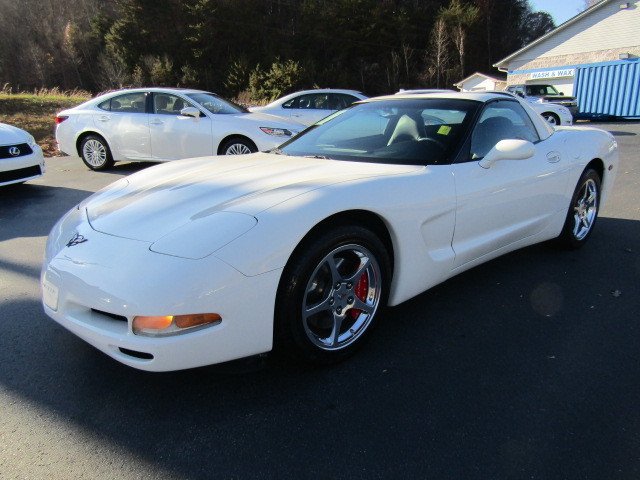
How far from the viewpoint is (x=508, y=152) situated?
2910mm

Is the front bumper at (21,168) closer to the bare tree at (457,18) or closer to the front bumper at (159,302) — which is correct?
the front bumper at (159,302)

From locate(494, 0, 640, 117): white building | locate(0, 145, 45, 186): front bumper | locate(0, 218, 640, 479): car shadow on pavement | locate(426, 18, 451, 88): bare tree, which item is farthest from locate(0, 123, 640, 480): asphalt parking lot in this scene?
locate(426, 18, 451, 88): bare tree

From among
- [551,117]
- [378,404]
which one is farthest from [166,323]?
[551,117]

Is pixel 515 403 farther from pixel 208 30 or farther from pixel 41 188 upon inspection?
pixel 208 30

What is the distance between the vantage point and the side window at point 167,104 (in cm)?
808

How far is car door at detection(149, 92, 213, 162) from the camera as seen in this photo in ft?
25.6

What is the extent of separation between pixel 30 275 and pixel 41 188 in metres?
4.05

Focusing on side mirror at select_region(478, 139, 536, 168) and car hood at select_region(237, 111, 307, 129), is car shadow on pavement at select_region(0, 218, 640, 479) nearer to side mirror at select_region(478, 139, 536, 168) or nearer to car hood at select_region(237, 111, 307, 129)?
side mirror at select_region(478, 139, 536, 168)

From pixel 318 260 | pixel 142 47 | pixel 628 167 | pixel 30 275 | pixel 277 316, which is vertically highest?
pixel 142 47

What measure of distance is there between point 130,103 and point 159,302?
7.50m

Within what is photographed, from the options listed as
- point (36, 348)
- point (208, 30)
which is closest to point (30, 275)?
point (36, 348)

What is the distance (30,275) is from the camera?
12.2 ft

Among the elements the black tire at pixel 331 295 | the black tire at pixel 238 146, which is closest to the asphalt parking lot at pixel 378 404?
the black tire at pixel 331 295

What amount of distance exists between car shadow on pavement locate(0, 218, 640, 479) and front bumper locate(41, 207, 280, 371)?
276mm
